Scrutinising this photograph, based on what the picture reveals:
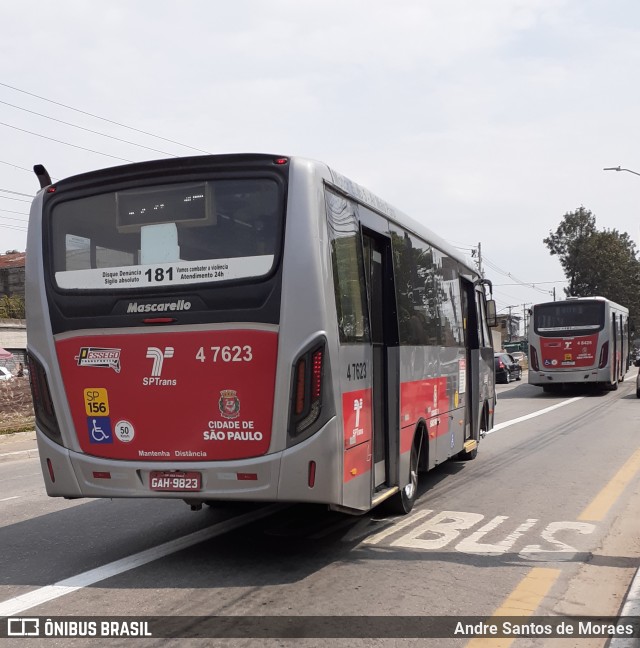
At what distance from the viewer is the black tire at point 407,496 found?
809 cm

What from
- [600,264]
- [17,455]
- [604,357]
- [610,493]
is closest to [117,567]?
[610,493]

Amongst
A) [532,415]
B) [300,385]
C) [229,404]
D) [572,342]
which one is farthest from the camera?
[572,342]

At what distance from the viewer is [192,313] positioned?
6.23 meters

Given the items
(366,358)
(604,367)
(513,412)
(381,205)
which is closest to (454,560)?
(366,358)

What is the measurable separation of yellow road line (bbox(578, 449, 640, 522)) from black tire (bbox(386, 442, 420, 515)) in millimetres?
1692

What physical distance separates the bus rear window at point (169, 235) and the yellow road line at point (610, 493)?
4.55 metres

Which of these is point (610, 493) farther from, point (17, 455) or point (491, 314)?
point (17, 455)

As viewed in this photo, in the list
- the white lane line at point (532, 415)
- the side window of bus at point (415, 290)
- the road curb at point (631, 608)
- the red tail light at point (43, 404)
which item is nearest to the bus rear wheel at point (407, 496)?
the side window of bus at point (415, 290)

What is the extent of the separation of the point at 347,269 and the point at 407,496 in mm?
2776

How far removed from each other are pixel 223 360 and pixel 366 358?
1368mm

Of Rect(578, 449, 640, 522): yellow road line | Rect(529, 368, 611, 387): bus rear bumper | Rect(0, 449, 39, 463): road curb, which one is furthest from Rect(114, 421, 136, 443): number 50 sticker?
Rect(529, 368, 611, 387): bus rear bumper

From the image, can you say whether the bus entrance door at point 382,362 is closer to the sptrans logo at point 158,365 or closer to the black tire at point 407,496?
the black tire at point 407,496

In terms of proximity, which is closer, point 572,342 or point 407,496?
point 407,496

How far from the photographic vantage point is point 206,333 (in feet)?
20.4
